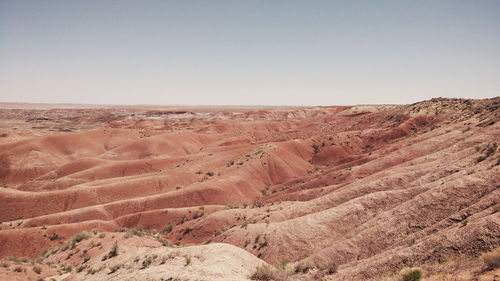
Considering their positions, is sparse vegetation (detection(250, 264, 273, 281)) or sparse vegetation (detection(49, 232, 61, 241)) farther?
sparse vegetation (detection(49, 232, 61, 241))

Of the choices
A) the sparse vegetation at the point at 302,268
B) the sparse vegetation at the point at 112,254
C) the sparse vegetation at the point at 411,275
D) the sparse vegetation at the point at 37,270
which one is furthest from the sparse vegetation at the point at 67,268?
the sparse vegetation at the point at 411,275

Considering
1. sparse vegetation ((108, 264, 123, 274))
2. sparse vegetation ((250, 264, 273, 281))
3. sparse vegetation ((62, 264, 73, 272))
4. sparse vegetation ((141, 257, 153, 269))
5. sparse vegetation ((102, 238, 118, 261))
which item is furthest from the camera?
sparse vegetation ((62, 264, 73, 272))

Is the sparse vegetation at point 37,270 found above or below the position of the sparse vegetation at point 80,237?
above

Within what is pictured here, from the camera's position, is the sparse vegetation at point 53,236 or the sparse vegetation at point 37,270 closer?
the sparse vegetation at point 37,270

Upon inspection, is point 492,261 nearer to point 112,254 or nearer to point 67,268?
point 112,254

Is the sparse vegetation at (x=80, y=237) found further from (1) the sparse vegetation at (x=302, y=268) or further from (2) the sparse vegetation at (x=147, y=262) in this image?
(1) the sparse vegetation at (x=302, y=268)

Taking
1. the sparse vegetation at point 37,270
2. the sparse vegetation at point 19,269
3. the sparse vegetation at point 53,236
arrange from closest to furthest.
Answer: the sparse vegetation at point 19,269 < the sparse vegetation at point 37,270 < the sparse vegetation at point 53,236

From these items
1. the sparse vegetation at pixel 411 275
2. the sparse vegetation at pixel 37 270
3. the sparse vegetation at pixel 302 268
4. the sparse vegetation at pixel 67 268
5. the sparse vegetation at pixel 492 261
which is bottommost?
the sparse vegetation at pixel 67 268

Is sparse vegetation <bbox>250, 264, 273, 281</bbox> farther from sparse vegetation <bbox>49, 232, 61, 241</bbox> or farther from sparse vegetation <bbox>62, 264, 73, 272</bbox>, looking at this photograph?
sparse vegetation <bbox>49, 232, 61, 241</bbox>

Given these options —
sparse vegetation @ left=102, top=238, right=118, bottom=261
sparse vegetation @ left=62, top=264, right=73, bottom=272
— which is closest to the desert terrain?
sparse vegetation @ left=102, top=238, right=118, bottom=261

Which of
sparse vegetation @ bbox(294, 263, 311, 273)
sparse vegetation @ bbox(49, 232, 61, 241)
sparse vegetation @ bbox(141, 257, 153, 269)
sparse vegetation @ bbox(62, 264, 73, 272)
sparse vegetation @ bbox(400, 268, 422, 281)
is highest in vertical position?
sparse vegetation @ bbox(400, 268, 422, 281)
